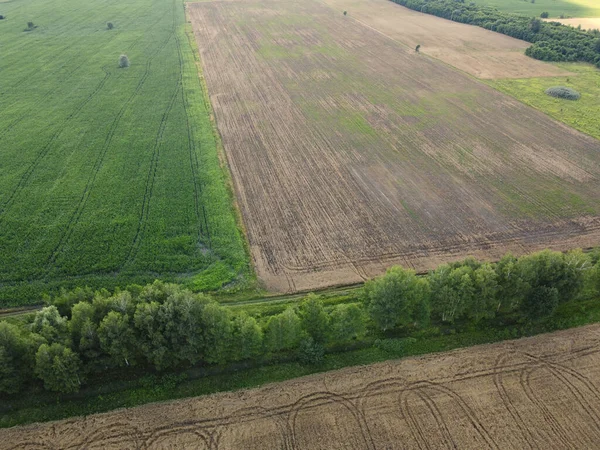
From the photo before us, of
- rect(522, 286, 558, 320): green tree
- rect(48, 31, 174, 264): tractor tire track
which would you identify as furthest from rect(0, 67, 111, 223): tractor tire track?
rect(522, 286, 558, 320): green tree

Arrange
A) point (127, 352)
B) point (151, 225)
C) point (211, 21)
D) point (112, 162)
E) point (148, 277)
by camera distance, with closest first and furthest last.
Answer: point (127, 352) → point (148, 277) → point (151, 225) → point (112, 162) → point (211, 21)

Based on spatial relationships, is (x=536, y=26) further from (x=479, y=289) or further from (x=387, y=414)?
(x=387, y=414)

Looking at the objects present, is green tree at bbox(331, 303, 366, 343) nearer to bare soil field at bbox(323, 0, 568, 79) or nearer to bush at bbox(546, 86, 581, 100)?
bush at bbox(546, 86, 581, 100)

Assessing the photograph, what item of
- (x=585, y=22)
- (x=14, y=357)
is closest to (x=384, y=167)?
(x=14, y=357)

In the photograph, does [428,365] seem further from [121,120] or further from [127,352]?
[121,120]

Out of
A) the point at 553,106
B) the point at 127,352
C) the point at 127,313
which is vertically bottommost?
the point at 127,352

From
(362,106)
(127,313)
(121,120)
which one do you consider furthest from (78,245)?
(362,106)

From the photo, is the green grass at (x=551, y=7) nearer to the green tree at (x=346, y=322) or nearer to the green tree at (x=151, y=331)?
the green tree at (x=346, y=322)
